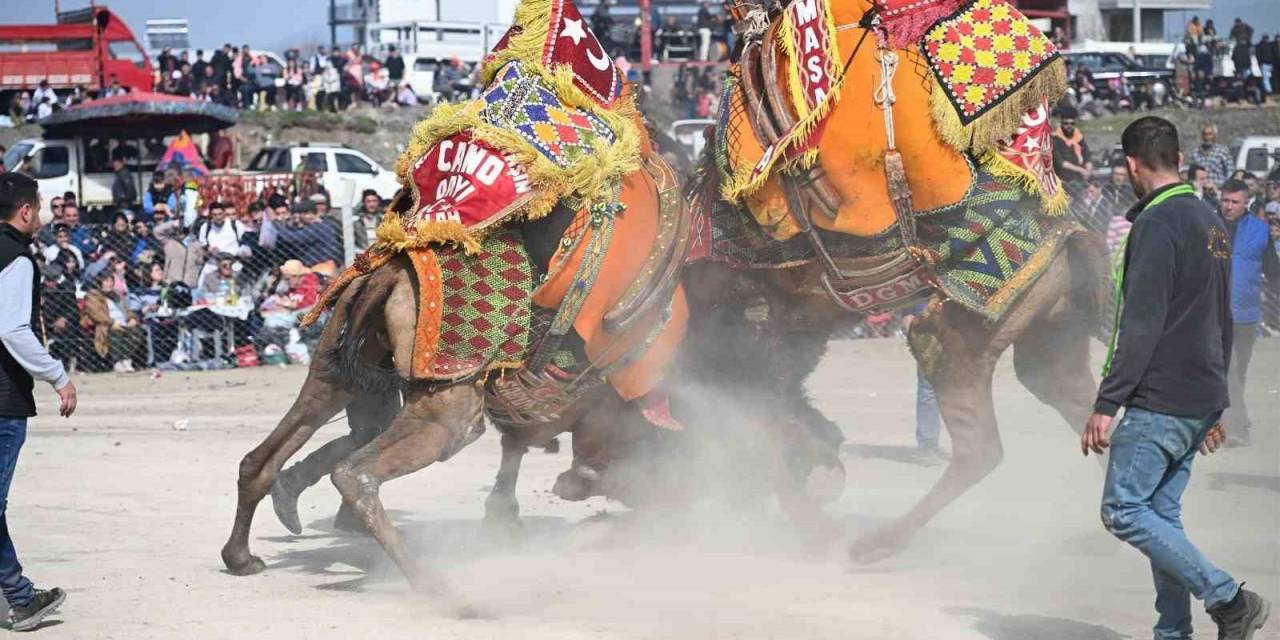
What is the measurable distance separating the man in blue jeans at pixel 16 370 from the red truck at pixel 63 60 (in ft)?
76.3

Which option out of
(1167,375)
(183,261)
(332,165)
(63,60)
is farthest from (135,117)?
(1167,375)

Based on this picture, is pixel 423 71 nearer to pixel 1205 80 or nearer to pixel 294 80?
pixel 294 80

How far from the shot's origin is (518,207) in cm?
632

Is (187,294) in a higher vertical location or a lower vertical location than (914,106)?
lower

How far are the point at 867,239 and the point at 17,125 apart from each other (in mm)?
24148

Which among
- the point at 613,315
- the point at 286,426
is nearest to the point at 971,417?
the point at 613,315

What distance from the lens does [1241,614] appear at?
4.91 m

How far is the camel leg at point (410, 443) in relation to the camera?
20.4 ft

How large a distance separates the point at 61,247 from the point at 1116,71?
2254cm


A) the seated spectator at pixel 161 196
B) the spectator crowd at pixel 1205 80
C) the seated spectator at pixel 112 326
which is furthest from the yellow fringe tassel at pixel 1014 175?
the spectator crowd at pixel 1205 80

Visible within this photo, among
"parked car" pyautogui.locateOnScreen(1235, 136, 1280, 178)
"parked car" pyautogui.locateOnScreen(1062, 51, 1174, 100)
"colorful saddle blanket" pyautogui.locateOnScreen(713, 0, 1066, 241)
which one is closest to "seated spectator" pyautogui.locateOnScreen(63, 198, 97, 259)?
"colorful saddle blanket" pyautogui.locateOnScreen(713, 0, 1066, 241)

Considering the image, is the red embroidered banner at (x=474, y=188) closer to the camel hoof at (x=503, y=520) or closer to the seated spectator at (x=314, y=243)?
the camel hoof at (x=503, y=520)

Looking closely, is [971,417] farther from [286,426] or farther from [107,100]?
[107,100]

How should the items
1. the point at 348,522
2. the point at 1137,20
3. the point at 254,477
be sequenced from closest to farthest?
the point at 254,477 < the point at 348,522 < the point at 1137,20
